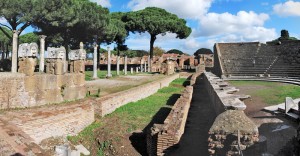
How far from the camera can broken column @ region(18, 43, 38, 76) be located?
8953 millimetres

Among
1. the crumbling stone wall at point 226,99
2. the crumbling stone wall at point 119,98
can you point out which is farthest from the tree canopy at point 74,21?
the crumbling stone wall at point 226,99

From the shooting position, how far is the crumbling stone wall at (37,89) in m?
8.27

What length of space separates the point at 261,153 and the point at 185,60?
50200 mm

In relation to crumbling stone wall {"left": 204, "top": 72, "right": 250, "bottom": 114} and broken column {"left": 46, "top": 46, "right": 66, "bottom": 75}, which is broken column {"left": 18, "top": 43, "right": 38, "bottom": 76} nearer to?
broken column {"left": 46, "top": 46, "right": 66, "bottom": 75}

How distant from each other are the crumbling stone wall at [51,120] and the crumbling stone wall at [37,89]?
2.66ft

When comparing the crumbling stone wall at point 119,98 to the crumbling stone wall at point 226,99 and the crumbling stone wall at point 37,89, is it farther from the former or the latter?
the crumbling stone wall at point 226,99

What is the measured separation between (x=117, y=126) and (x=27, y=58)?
3.44m

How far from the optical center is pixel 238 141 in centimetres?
447

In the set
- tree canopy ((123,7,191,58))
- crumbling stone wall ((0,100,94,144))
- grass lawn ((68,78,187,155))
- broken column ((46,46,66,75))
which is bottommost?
grass lawn ((68,78,187,155))

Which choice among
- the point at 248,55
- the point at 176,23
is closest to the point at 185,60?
the point at 176,23

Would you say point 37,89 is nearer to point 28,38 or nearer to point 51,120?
point 51,120

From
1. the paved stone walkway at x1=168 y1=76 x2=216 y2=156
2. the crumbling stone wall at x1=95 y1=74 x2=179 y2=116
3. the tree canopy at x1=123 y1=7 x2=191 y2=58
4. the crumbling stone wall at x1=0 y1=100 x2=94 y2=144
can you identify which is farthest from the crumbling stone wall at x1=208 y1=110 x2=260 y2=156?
the tree canopy at x1=123 y1=7 x2=191 y2=58

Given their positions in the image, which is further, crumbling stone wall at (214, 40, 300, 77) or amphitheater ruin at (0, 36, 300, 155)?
crumbling stone wall at (214, 40, 300, 77)

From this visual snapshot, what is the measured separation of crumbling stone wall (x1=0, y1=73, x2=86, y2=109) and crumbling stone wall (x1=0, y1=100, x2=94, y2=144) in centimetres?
81
